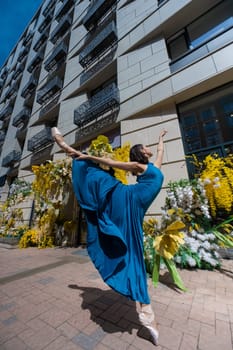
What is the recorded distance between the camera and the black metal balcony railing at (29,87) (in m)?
13.5

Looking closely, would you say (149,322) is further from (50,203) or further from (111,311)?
(50,203)

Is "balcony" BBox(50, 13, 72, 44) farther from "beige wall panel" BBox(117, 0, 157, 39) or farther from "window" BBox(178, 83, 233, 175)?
"window" BBox(178, 83, 233, 175)

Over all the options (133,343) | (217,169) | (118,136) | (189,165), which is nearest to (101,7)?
(118,136)

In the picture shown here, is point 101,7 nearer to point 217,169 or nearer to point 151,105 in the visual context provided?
point 151,105

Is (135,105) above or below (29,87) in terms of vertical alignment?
below

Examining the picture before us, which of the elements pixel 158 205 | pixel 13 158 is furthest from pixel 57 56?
pixel 158 205

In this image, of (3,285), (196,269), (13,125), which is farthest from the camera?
(13,125)

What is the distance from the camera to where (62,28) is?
12.2m

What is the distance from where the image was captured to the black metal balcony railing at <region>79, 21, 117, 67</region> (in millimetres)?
7841

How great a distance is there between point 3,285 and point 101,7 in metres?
13.2

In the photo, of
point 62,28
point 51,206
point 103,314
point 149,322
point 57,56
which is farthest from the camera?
Result: point 62,28

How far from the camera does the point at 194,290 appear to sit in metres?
2.34

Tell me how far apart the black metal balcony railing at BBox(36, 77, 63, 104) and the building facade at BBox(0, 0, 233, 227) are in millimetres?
67

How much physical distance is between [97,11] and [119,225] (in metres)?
12.6
